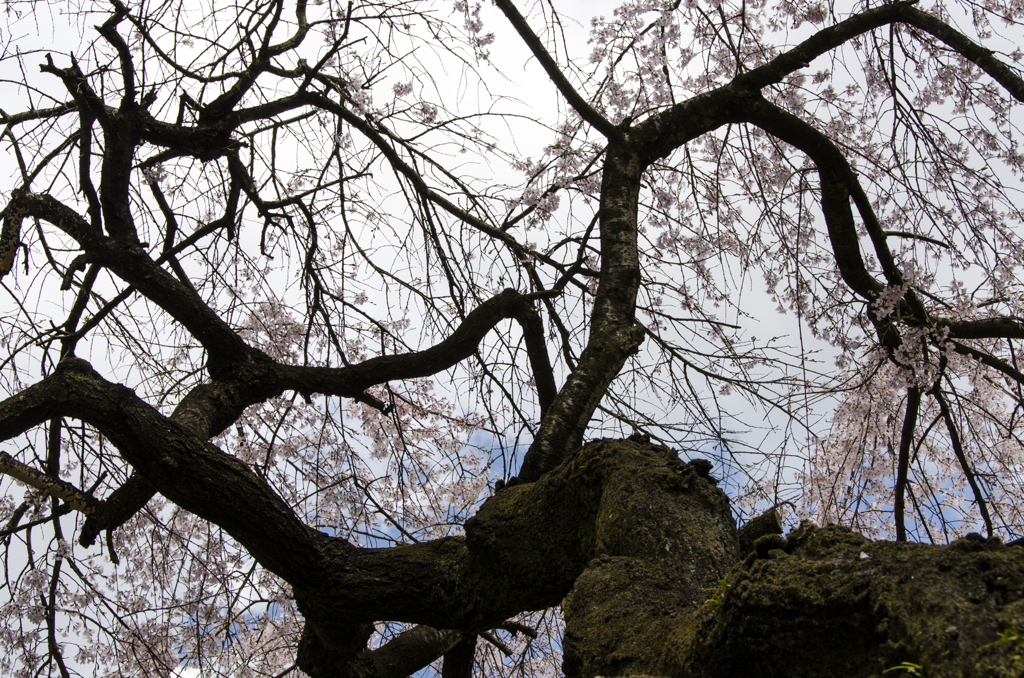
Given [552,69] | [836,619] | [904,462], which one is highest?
[552,69]

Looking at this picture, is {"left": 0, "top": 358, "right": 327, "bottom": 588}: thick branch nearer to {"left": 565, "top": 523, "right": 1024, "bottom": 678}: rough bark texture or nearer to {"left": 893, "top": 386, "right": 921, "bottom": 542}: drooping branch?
{"left": 565, "top": 523, "right": 1024, "bottom": 678}: rough bark texture

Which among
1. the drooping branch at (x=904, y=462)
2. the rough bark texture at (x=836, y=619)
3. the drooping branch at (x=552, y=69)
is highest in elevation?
the drooping branch at (x=552, y=69)

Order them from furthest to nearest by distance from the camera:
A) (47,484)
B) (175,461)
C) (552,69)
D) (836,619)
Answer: (552,69) → (47,484) → (175,461) → (836,619)

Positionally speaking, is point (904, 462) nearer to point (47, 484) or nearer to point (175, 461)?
point (175, 461)

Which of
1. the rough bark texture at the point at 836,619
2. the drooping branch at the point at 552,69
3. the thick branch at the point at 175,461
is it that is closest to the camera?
the rough bark texture at the point at 836,619

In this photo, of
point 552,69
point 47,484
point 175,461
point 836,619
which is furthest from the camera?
point 552,69

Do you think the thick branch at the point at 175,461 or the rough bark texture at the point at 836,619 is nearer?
the rough bark texture at the point at 836,619

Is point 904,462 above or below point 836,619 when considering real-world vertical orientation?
above

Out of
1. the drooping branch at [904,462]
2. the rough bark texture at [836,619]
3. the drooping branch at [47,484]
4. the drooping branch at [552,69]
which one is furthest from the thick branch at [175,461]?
the drooping branch at [904,462]

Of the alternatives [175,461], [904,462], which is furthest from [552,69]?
[904,462]

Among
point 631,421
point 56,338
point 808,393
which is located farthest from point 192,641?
point 808,393

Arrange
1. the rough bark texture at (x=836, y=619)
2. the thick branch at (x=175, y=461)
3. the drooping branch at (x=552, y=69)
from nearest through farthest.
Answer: the rough bark texture at (x=836, y=619) < the thick branch at (x=175, y=461) < the drooping branch at (x=552, y=69)

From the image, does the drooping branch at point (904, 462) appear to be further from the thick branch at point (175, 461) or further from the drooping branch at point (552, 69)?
the thick branch at point (175, 461)

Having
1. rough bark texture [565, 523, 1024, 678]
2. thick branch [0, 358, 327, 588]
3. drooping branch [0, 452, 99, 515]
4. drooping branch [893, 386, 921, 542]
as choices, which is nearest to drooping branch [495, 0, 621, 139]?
drooping branch [893, 386, 921, 542]
